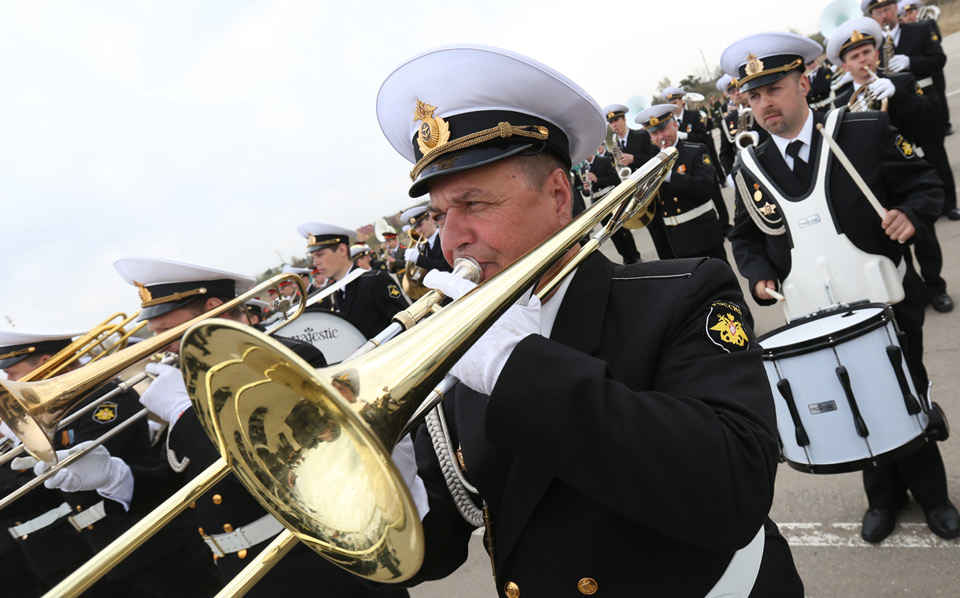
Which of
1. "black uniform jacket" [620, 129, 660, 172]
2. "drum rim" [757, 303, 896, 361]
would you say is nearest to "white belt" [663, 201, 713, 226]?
"black uniform jacket" [620, 129, 660, 172]

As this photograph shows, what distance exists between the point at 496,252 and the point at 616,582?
0.78m

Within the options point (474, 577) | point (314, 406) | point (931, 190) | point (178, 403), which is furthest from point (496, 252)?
point (474, 577)

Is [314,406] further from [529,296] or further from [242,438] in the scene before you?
[529,296]

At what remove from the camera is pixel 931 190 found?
114 inches

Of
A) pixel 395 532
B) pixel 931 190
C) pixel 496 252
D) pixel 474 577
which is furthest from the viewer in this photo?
pixel 474 577

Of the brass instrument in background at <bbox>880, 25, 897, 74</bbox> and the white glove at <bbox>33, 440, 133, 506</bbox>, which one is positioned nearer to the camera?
the white glove at <bbox>33, 440, 133, 506</bbox>

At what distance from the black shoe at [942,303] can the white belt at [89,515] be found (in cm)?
599

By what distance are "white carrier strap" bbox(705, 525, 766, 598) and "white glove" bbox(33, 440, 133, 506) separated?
3.06 meters

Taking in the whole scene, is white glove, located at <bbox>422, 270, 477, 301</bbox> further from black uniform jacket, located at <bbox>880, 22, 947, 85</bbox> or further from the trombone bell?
black uniform jacket, located at <bbox>880, 22, 947, 85</bbox>

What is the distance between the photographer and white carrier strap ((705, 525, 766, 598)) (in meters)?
1.38

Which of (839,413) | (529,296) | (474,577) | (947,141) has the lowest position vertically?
(947,141)

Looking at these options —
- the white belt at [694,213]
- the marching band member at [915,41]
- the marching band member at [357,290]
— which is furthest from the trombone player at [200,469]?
the marching band member at [915,41]

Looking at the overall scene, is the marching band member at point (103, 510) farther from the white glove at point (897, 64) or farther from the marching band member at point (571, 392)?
the white glove at point (897, 64)

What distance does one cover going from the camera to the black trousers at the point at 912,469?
2676 mm
